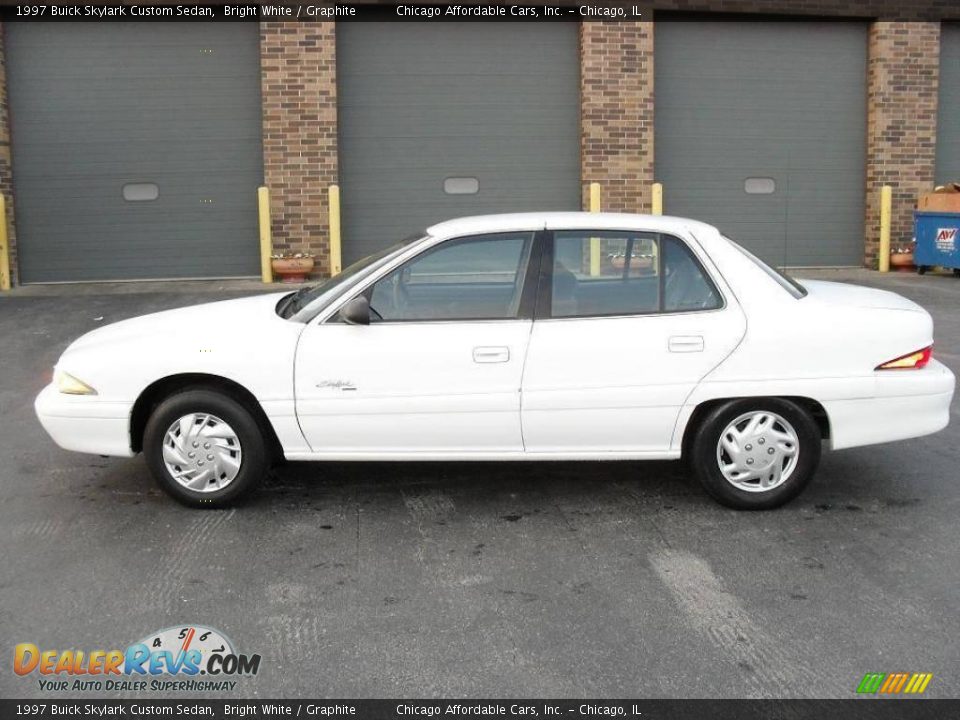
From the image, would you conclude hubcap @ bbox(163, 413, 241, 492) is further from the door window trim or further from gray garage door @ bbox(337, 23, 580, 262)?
gray garage door @ bbox(337, 23, 580, 262)

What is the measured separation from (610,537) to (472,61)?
1271 centimetres

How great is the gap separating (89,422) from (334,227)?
10897mm

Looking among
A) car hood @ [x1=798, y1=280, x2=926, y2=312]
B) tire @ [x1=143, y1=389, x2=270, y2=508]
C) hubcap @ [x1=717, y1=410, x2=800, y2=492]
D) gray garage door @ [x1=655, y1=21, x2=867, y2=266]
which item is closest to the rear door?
hubcap @ [x1=717, y1=410, x2=800, y2=492]

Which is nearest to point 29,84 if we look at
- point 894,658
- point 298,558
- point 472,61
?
point 472,61

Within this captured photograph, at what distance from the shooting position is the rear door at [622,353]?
18.5 feet

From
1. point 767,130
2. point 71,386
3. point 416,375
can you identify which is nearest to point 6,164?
point 767,130

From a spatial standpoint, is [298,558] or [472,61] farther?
[472,61]

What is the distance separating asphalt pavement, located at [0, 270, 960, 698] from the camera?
13.0ft

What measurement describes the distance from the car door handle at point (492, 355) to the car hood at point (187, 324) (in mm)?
1129

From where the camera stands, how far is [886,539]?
5363 mm

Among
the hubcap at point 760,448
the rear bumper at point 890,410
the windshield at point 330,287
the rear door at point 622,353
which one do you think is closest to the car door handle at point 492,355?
the rear door at point 622,353

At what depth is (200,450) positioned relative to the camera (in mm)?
5758
